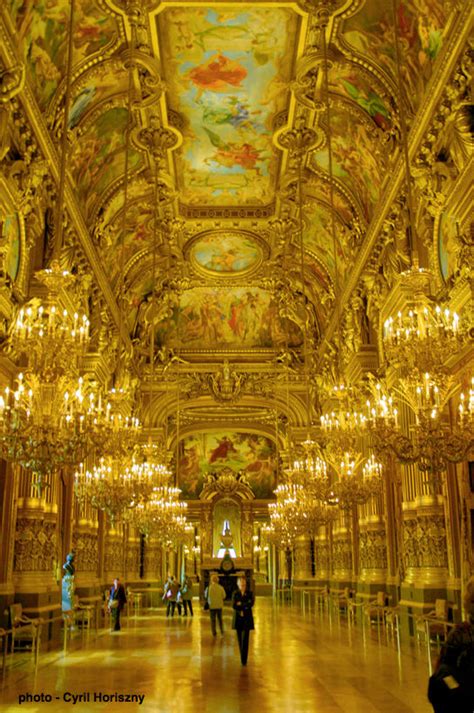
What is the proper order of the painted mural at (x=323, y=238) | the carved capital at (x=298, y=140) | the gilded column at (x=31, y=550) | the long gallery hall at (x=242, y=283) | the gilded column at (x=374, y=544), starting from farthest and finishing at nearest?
the painted mural at (x=323, y=238) < the gilded column at (x=374, y=544) < the carved capital at (x=298, y=140) < the gilded column at (x=31, y=550) < the long gallery hall at (x=242, y=283)

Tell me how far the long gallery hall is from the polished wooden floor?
0.25 ft

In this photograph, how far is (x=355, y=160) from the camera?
53.1 feet

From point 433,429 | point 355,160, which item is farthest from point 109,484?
point 355,160

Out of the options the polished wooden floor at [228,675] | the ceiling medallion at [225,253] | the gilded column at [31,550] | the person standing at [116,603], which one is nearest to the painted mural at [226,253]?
the ceiling medallion at [225,253]

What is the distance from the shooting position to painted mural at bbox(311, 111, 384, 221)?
15.3 m

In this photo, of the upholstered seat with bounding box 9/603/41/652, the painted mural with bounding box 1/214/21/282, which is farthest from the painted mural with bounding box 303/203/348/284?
the upholstered seat with bounding box 9/603/41/652

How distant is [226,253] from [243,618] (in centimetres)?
1392

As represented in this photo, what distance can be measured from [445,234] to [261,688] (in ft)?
25.4

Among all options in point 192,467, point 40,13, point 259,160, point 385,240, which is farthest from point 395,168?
point 192,467

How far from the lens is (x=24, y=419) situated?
7746mm

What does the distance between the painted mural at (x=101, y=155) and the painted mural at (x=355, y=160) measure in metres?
4.50

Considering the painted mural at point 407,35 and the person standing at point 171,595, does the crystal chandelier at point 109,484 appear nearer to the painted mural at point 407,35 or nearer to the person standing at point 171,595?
the painted mural at point 407,35

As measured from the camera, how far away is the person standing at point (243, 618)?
34.6 feet

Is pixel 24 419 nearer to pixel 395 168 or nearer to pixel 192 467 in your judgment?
pixel 395 168
